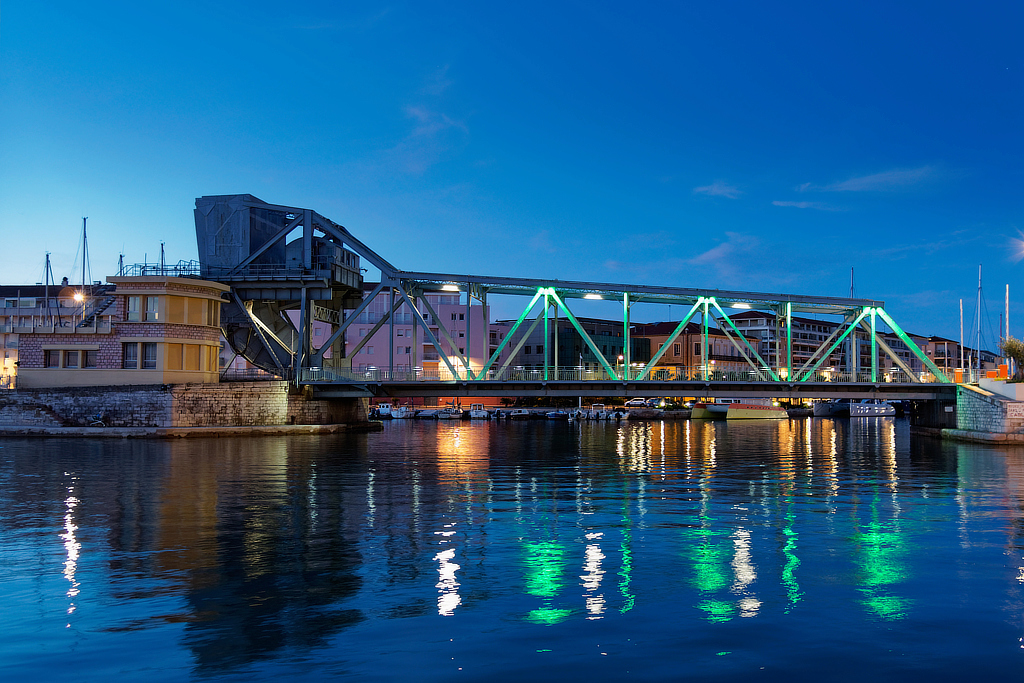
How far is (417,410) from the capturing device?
109812mm

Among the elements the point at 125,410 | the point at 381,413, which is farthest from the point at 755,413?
the point at 125,410

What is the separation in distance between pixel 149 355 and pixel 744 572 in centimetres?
5251

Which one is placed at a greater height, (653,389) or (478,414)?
(653,389)

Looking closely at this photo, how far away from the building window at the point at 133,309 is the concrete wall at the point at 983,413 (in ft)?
194

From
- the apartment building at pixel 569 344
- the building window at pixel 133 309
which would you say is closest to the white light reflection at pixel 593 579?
the building window at pixel 133 309

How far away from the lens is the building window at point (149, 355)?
190 feet

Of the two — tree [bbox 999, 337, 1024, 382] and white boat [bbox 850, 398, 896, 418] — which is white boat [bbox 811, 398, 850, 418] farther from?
tree [bbox 999, 337, 1024, 382]

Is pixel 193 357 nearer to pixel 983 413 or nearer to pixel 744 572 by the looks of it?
pixel 744 572

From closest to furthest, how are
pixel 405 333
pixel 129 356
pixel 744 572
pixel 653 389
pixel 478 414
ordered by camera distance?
pixel 744 572
pixel 129 356
pixel 653 389
pixel 478 414
pixel 405 333

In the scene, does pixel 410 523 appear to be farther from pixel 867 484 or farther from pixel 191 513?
pixel 867 484

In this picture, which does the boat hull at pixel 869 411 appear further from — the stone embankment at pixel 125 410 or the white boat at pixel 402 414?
the stone embankment at pixel 125 410

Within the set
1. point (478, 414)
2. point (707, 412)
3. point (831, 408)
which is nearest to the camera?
point (478, 414)

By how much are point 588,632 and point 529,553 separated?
548 centimetres

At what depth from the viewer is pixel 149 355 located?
2293 inches
